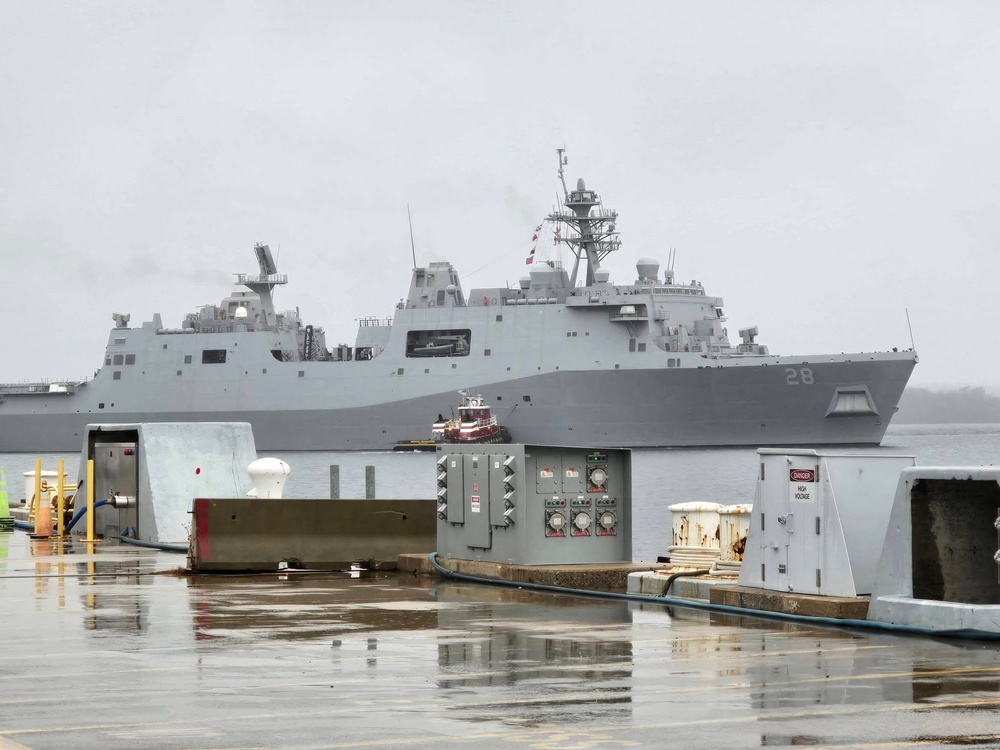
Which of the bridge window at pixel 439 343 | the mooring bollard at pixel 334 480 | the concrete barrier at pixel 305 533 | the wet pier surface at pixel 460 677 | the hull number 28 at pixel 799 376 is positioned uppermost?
the bridge window at pixel 439 343

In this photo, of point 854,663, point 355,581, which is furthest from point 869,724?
point 355,581

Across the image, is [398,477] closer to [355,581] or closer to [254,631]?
[355,581]

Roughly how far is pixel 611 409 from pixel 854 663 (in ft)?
176

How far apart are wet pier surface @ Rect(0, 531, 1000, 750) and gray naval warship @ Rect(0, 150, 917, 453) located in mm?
50074

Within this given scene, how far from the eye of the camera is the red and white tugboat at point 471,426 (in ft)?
189

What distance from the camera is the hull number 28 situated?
58562 millimetres

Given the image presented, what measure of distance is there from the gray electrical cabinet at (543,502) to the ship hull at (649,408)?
158ft

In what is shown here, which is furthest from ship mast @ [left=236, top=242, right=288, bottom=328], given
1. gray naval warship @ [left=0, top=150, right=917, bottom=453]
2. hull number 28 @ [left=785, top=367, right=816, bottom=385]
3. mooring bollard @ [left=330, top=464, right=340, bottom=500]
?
mooring bollard @ [left=330, top=464, right=340, bottom=500]

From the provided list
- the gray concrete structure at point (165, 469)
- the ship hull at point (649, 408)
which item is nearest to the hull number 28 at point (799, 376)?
the ship hull at point (649, 408)

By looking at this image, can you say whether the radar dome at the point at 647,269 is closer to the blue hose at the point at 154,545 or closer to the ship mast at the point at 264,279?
the ship mast at the point at 264,279

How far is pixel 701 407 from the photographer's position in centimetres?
5962

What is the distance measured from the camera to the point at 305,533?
12008 millimetres

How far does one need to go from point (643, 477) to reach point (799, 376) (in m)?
13.0

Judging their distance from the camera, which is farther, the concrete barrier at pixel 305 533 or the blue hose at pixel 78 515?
the blue hose at pixel 78 515
